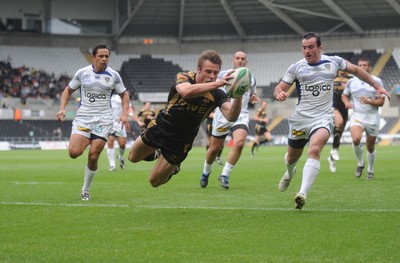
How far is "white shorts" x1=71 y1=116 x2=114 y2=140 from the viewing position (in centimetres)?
1228

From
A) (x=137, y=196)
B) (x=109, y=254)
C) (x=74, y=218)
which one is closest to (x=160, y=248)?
(x=109, y=254)

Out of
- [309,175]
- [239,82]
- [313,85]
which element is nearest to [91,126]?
[313,85]

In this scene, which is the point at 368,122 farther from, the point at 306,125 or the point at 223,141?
the point at 306,125

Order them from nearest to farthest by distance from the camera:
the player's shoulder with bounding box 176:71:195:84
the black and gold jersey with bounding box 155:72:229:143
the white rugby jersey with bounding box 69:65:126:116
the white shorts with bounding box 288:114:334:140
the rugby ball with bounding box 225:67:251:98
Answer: the rugby ball with bounding box 225:67:251:98 → the player's shoulder with bounding box 176:71:195:84 → the black and gold jersey with bounding box 155:72:229:143 → the white shorts with bounding box 288:114:334:140 → the white rugby jersey with bounding box 69:65:126:116

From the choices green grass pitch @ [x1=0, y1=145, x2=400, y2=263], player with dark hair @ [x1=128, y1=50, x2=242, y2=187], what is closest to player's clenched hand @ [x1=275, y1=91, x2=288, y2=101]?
player with dark hair @ [x1=128, y1=50, x2=242, y2=187]

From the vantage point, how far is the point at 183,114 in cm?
979

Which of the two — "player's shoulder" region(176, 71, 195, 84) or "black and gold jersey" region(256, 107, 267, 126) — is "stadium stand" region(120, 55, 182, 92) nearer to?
"black and gold jersey" region(256, 107, 267, 126)

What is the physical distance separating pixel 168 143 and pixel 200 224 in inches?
77.9

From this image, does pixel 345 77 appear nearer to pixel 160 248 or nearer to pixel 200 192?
pixel 200 192

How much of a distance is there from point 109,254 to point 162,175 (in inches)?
159

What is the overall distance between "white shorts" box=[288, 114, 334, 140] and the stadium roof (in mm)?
41651

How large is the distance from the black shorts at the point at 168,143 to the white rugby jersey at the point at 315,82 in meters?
1.81

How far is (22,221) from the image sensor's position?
8.97 meters

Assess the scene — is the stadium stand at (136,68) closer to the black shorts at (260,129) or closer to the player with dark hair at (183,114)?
the black shorts at (260,129)
